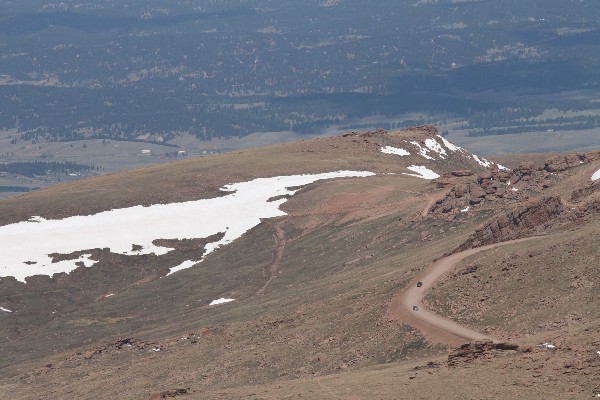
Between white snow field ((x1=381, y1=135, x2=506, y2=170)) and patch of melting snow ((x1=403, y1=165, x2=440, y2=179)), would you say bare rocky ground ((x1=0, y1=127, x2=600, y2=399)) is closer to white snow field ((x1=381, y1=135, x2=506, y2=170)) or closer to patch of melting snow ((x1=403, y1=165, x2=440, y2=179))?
patch of melting snow ((x1=403, y1=165, x2=440, y2=179))

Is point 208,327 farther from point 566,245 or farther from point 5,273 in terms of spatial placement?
point 5,273

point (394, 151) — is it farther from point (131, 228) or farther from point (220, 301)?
point (220, 301)

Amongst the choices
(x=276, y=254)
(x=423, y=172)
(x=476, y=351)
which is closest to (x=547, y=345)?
(x=476, y=351)

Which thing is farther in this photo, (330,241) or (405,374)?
(330,241)

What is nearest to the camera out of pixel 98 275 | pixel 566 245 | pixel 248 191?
pixel 566 245

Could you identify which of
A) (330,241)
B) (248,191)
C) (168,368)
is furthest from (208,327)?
(248,191)

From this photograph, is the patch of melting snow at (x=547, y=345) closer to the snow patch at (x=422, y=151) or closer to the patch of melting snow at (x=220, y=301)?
the patch of melting snow at (x=220, y=301)
